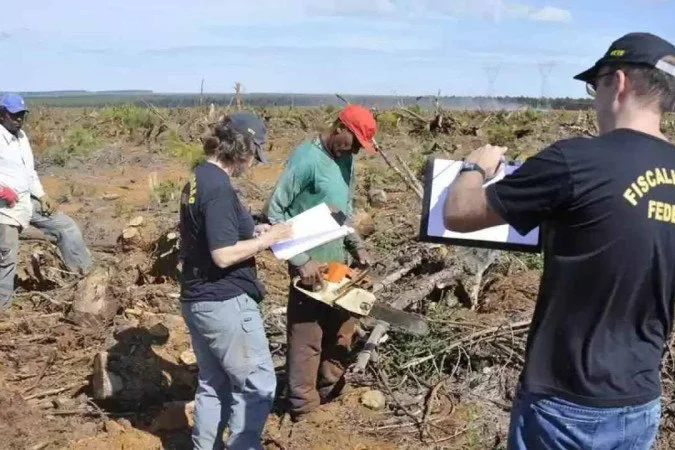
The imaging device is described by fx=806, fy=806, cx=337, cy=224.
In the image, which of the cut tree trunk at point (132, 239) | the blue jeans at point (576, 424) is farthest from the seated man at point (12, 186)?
the blue jeans at point (576, 424)

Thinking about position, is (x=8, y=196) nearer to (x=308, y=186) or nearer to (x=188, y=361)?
(x=188, y=361)

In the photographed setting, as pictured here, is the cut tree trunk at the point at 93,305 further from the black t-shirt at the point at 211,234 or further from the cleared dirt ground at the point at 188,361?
the black t-shirt at the point at 211,234

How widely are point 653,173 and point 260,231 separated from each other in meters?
2.35

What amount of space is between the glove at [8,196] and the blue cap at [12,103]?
631 mm

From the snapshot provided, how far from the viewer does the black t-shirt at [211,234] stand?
363 centimetres

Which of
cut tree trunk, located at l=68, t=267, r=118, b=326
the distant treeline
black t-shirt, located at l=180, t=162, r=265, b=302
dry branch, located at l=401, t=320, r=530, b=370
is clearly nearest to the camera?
black t-shirt, located at l=180, t=162, r=265, b=302

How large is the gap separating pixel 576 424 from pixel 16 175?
544cm

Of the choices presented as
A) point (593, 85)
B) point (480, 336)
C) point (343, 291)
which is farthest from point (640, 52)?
point (480, 336)

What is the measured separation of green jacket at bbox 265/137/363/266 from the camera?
4336 mm

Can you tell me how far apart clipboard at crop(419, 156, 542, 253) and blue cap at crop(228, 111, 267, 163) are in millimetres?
1408

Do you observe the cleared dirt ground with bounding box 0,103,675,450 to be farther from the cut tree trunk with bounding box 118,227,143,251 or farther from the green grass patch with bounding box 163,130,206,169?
the green grass patch with bounding box 163,130,206,169

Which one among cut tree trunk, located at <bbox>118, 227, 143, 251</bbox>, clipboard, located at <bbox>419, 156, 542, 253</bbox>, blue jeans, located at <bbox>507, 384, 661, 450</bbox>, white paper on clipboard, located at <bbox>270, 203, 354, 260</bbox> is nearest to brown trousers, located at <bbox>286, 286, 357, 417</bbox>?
white paper on clipboard, located at <bbox>270, 203, 354, 260</bbox>

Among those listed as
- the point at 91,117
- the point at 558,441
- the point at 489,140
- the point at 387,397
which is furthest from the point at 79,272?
the point at 91,117

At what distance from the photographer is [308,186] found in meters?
4.39
